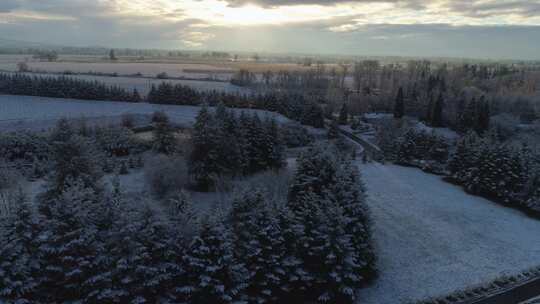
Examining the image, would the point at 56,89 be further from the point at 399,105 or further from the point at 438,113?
the point at 438,113

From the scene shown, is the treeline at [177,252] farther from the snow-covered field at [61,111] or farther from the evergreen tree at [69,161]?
the snow-covered field at [61,111]

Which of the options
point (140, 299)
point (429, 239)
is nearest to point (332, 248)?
point (140, 299)

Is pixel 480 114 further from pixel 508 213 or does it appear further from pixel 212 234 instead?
pixel 212 234

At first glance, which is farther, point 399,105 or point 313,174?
point 399,105

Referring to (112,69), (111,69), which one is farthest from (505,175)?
(112,69)

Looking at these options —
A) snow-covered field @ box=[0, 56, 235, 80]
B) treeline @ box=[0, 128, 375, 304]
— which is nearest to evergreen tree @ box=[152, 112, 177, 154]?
treeline @ box=[0, 128, 375, 304]

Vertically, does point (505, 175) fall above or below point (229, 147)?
below

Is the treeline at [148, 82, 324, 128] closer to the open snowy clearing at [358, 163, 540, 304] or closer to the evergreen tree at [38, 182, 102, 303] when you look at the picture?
the open snowy clearing at [358, 163, 540, 304]
